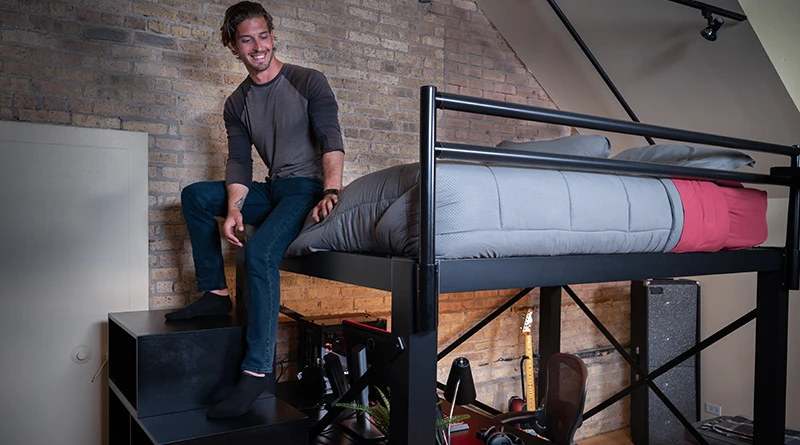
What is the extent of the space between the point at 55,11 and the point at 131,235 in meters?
1.06

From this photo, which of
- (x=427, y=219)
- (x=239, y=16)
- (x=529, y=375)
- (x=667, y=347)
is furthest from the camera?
(x=667, y=347)

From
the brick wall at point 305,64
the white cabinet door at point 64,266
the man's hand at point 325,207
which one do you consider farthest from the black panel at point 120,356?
the man's hand at point 325,207

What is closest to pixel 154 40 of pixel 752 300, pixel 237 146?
pixel 237 146

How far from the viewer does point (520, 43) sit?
4.24 metres

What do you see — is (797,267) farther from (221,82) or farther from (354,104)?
(221,82)

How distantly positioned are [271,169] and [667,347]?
3.15m

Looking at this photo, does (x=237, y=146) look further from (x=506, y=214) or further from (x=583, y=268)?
(x=583, y=268)

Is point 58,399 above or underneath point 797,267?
underneath

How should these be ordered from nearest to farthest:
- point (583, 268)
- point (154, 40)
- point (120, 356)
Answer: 1. point (583, 268)
2. point (120, 356)
3. point (154, 40)

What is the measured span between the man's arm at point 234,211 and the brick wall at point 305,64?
798 millimetres

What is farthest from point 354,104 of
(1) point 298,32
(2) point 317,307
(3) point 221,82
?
(2) point 317,307

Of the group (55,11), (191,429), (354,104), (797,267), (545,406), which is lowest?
(545,406)

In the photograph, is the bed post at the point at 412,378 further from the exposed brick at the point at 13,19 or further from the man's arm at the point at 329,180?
the exposed brick at the point at 13,19

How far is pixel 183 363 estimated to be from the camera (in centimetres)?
221
